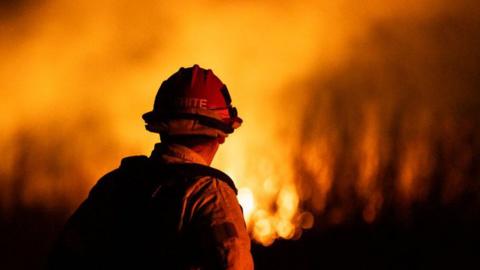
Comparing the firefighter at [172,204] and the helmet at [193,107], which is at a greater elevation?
the helmet at [193,107]

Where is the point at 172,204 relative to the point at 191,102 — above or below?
below

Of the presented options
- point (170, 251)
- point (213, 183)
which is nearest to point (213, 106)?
point (213, 183)

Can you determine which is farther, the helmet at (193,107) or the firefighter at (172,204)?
the helmet at (193,107)

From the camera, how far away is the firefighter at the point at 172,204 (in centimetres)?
552

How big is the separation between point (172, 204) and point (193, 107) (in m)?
0.83

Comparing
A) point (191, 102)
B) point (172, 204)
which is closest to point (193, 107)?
point (191, 102)

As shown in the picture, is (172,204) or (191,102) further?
(191,102)

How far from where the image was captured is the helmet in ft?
20.1

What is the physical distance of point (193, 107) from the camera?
20.2 feet

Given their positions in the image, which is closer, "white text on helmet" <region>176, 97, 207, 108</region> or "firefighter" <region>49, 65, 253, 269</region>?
"firefighter" <region>49, 65, 253, 269</region>

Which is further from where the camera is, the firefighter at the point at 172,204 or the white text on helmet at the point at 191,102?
the white text on helmet at the point at 191,102

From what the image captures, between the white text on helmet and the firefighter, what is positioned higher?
the white text on helmet

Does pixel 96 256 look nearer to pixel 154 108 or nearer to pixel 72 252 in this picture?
pixel 72 252

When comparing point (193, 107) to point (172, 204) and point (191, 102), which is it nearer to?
point (191, 102)
